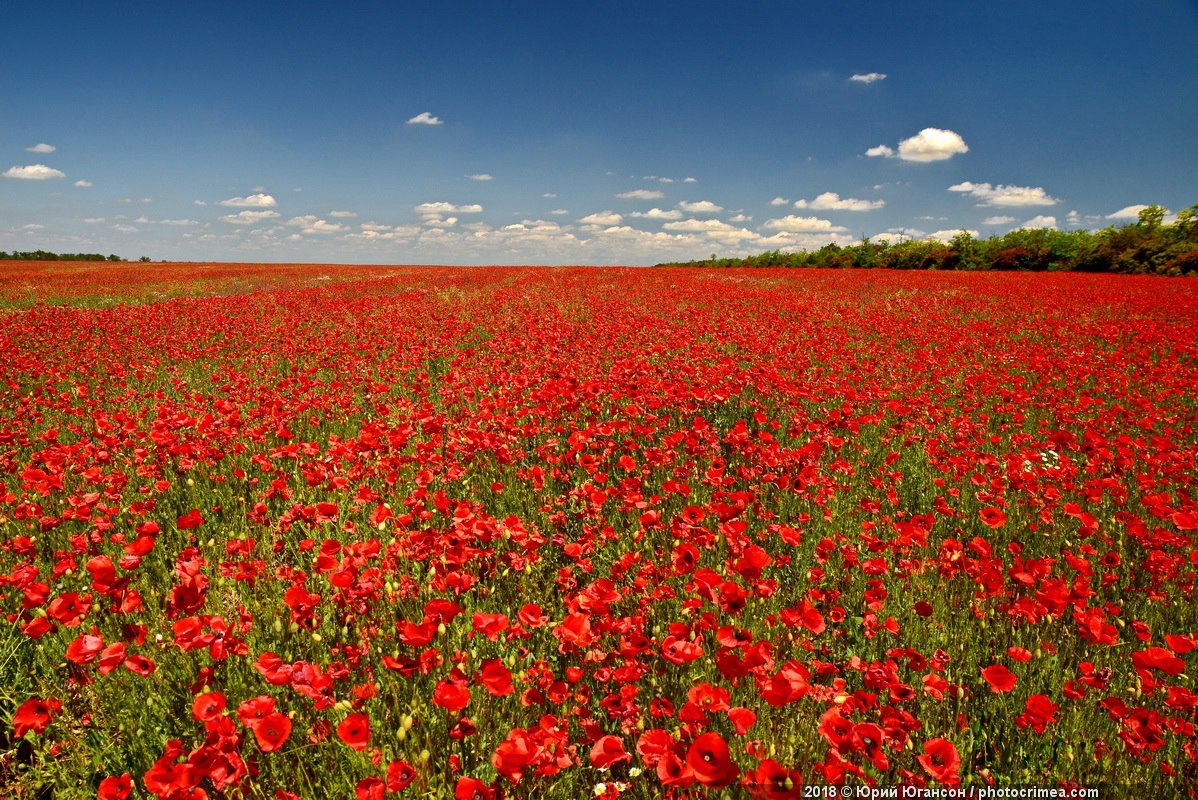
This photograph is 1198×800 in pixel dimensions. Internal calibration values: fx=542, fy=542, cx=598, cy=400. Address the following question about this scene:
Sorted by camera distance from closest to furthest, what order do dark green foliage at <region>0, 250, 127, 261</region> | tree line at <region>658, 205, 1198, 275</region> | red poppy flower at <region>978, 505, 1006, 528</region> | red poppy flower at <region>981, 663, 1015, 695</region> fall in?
red poppy flower at <region>981, 663, 1015, 695</region>
red poppy flower at <region>978, 505, 1006, 528</region>
tree line at <region>658, 205, 1198, 275</region>
dark green foliage at <region>0, 250, 127, 261</region>

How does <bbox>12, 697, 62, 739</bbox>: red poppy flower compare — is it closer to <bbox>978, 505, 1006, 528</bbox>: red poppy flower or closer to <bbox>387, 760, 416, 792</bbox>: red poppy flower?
<bbox>387, 760, 416, 792</bbox>: red poppy flower

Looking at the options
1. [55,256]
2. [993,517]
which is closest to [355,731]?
[993,517]

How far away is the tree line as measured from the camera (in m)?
28.5

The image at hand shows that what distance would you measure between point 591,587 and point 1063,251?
4262 cm

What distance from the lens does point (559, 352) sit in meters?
7.95

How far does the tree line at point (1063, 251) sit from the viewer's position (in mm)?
28484

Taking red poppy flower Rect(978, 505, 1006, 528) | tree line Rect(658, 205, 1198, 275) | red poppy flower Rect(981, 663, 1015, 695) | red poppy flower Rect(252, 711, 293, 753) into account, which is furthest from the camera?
tree line Rect(658, 205, 1198, 275)

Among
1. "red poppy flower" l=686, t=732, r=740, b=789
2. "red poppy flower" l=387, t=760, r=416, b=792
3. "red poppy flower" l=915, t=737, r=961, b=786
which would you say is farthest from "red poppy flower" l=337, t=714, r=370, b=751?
"red poppy flower" l=915, t=737, r=961, b=786

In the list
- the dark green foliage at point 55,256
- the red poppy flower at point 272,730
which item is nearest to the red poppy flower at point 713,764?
the red poppy flower at point 272,730

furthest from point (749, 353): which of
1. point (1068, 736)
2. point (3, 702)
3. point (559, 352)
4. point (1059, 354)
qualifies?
point (3, 702)

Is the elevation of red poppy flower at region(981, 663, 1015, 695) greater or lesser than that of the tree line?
lesser

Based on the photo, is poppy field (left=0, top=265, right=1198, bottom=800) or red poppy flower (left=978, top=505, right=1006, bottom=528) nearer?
poppy field (left=0, top=265, right=1198, bottom=800)

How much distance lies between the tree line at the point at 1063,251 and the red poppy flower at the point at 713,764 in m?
39.1

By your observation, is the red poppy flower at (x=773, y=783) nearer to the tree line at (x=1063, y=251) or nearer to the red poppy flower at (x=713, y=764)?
the red poppy flower at (x=713, y=764)
